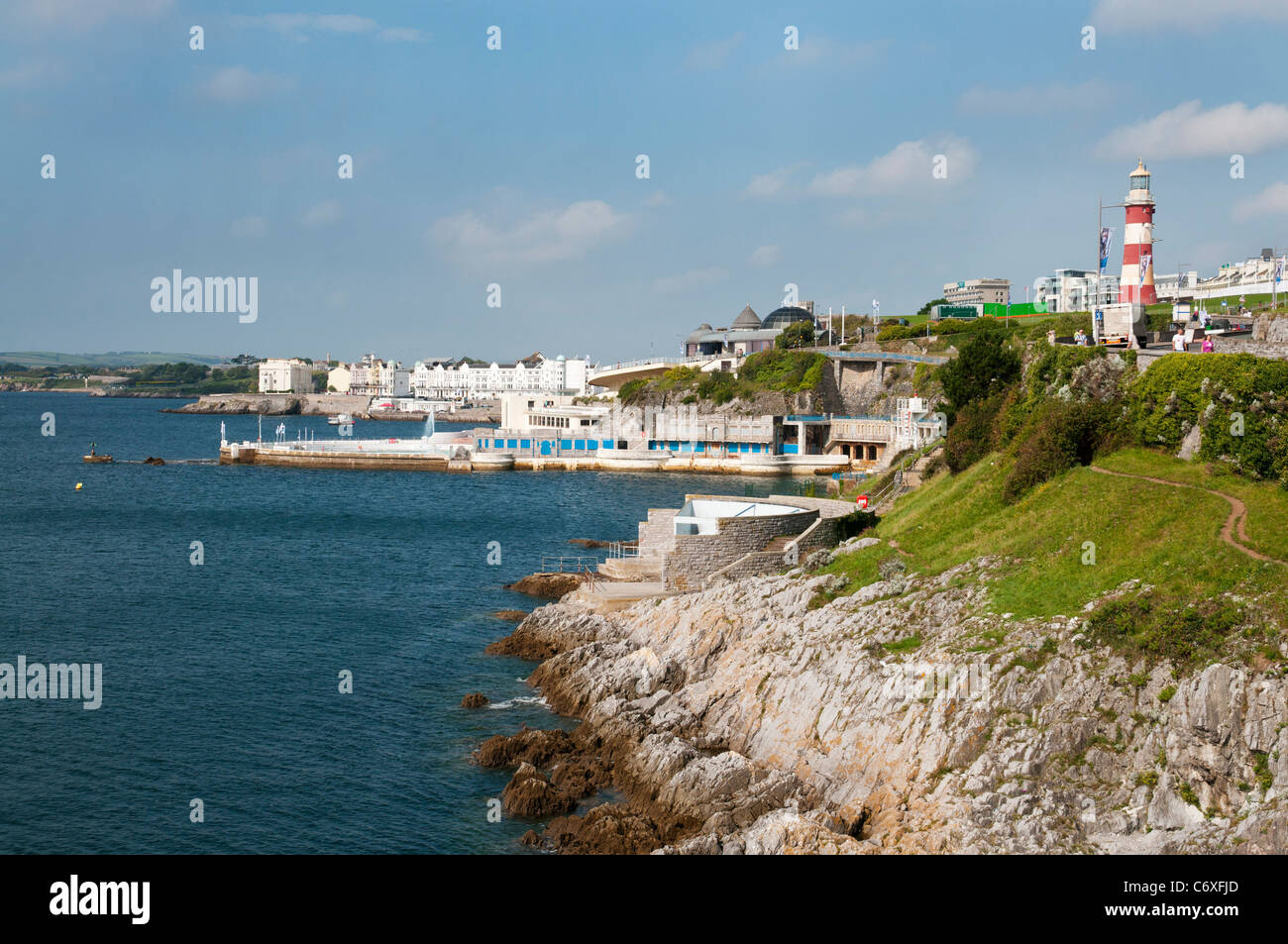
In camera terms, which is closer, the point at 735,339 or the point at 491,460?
the point at 491,460

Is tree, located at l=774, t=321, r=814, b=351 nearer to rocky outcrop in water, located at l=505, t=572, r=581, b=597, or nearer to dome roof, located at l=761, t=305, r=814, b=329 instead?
dome roof, located at l=761, t=305, r=814, b=329

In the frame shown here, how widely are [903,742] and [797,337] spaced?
11895 cm

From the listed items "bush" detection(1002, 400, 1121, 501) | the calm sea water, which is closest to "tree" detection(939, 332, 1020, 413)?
"bush" detection(1002, 400, 1121, 501)

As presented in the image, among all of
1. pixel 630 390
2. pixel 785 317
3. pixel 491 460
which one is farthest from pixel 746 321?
pixel 491 460

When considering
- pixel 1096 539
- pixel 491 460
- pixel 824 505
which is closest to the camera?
pixel 1096 539

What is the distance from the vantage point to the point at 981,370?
1750 inches

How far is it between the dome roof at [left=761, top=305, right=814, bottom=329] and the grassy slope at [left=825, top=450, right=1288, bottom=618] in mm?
119260

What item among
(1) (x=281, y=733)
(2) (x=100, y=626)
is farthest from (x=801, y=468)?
(1) (x=281, y=733)

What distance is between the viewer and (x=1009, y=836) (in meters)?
18.3

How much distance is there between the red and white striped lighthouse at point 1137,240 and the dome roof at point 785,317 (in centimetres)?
9282

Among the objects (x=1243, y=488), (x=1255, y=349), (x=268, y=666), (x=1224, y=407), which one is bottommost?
(x=268, y=666)

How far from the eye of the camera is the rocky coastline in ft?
59.9

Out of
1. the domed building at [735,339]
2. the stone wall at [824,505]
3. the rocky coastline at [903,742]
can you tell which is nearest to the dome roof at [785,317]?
the domed building at [735,339]
